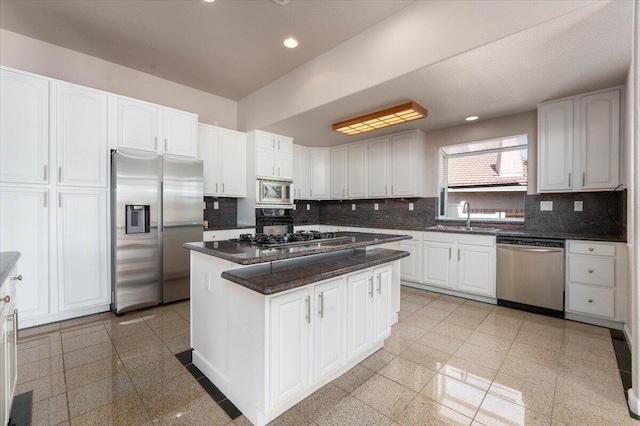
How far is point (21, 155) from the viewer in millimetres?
2750

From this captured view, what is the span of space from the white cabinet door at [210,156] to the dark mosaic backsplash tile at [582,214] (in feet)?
15.0

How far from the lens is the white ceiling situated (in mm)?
2676

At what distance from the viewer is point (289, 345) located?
5.38 ft

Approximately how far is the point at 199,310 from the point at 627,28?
3.84m

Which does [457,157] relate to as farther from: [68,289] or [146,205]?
[68,289]

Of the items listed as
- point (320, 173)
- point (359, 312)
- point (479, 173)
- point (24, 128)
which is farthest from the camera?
point (320, 173)

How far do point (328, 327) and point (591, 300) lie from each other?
3031 millimetres

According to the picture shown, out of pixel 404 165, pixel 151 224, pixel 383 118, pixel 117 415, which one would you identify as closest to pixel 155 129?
pixel 151 224

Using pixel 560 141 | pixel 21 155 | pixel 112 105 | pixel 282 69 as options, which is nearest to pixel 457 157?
pixel 560 141

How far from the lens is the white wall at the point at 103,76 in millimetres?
3211

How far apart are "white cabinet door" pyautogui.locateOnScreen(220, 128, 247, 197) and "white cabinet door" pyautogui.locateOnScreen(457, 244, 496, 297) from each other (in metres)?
3.57

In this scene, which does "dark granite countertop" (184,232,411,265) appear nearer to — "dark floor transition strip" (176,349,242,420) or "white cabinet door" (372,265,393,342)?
"white cabinet door" (372,265,393,342)

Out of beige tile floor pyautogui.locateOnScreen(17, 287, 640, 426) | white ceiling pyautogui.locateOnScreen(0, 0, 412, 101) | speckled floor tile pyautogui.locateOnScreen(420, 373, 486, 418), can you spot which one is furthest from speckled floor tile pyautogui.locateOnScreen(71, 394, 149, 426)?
white ceiling pyautogui.locateOnScreen(0, 0, 412, 101)

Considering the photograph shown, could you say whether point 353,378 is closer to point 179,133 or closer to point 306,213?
point 179,133
